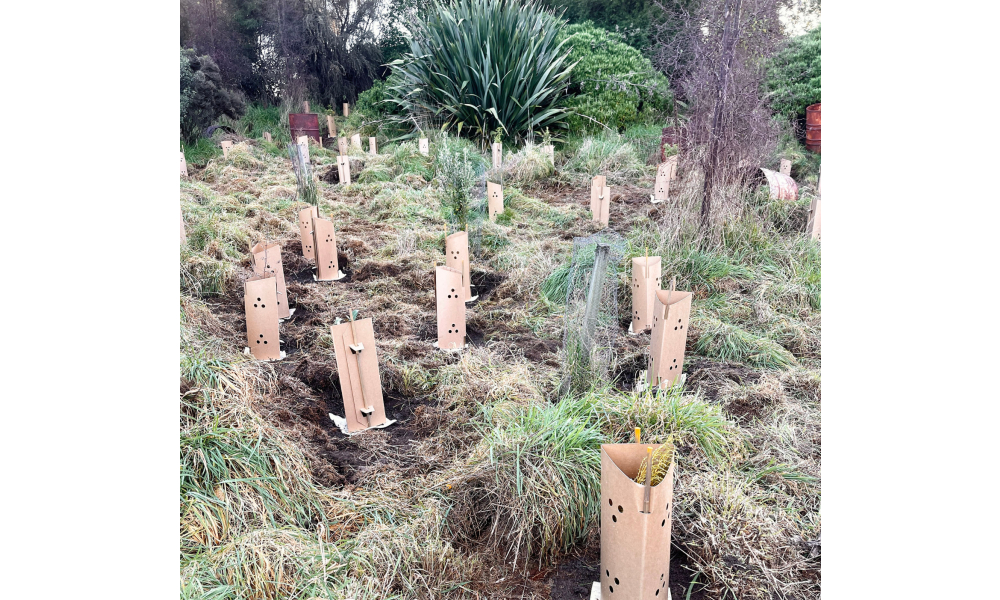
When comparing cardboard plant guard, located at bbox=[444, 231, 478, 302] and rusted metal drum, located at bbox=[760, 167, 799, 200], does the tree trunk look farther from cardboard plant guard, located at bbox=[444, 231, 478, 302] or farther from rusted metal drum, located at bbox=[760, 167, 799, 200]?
cardboard plant guard, located at bbox=[444, 231, 478, 302]

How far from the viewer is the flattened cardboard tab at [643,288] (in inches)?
94.9

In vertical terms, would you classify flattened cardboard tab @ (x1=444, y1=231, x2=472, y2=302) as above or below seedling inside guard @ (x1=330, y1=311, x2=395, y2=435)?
above

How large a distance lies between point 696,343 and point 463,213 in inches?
61.4

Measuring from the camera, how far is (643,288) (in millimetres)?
2469

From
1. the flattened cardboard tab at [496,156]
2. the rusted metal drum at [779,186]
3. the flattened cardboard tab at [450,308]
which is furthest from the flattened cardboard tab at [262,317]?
the flattened cardboard tab at [496,156]

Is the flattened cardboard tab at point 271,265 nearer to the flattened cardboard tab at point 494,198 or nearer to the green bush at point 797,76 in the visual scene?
the flattened cardboard tab at point 494,198

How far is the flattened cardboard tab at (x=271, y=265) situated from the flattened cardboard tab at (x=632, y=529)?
1.60 m

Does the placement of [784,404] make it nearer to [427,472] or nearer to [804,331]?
[804,331]

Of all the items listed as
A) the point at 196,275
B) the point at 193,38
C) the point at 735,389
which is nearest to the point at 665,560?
the point at 735,389

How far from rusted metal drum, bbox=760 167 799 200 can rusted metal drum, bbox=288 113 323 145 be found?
140 inches

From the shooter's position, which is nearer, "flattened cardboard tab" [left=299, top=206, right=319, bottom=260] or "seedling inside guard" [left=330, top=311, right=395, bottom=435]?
"seedling inside guard" [left=330, top=311, right=395, bottom=435]

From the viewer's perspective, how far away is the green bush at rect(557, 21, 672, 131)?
6255 mm

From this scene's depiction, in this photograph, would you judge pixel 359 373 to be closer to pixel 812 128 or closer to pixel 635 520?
pixel 635 520

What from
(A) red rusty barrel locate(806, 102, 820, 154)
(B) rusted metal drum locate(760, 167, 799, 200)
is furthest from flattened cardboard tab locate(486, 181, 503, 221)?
(A) red rusty barrel locate(806, 102, 820, 154)
